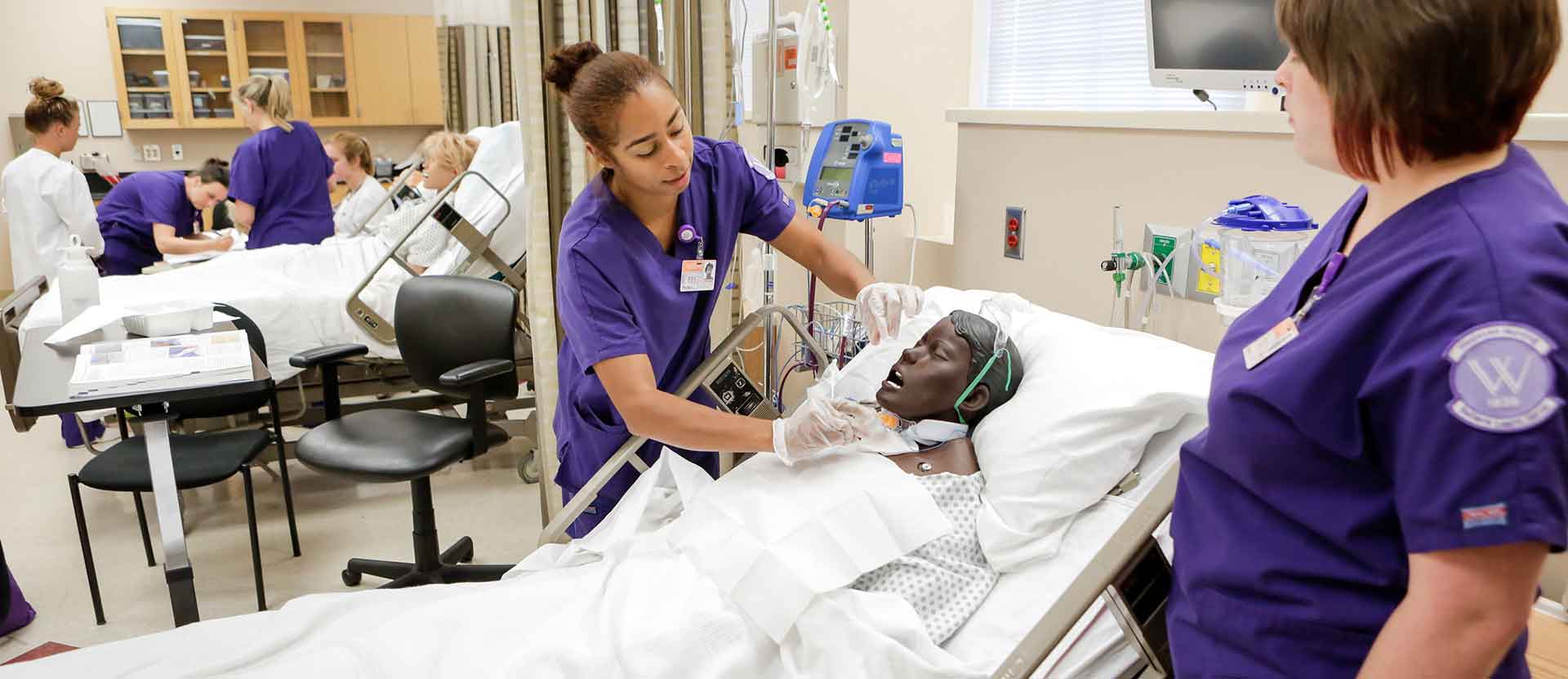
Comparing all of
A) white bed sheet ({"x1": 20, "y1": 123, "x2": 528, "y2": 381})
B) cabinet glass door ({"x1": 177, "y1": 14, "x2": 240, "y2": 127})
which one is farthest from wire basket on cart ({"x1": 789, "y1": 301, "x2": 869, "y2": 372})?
cabinet glass door ({"x1": 177, "y1": 14, "x2": 240, "y2": 127})

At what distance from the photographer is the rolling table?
81.7 inches

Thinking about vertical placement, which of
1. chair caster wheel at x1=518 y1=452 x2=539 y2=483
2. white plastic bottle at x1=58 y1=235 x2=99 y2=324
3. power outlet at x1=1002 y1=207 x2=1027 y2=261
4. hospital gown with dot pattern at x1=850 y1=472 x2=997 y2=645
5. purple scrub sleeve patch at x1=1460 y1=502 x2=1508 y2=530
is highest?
power outlet at x1=1002 y1=207 x2=1027 y2=261

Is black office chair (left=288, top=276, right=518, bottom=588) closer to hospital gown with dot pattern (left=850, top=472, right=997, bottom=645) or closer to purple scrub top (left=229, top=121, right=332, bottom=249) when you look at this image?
hospital gown with dot pattern (left=850, top=472, right=997, bottom=645)

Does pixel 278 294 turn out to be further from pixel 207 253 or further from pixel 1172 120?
pixel 1172 120

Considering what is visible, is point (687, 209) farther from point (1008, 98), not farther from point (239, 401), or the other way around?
point (239, 401)

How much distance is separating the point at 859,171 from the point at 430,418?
1417 mm

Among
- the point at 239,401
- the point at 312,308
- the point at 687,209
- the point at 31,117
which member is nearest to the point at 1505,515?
the point at 687,209

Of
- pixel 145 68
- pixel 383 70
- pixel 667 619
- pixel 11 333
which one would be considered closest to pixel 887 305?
pixel 667 619

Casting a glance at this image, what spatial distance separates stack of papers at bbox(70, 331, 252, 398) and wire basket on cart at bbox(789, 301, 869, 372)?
1381 millimetres

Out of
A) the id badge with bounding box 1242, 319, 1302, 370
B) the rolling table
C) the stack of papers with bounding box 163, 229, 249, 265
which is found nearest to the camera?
the id badge with bounding box 1242, 319, 1302, 370

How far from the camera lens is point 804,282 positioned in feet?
11.4

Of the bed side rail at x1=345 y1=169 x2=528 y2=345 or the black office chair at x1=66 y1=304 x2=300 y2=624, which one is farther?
the bed side rail at x1=345 y1=169 x2=528 y2=345

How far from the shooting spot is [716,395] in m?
1.93

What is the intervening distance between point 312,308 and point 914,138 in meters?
2.29
